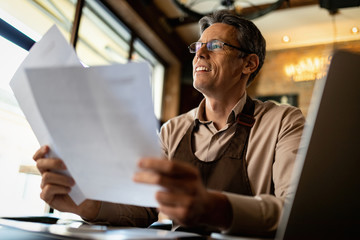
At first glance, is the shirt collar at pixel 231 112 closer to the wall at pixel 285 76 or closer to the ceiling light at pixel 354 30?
the wall at pixel 285 76

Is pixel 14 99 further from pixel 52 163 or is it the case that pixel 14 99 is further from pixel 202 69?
pixel 52 163

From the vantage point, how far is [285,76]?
5160 millimetres

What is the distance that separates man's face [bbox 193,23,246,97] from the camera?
134 centimetres

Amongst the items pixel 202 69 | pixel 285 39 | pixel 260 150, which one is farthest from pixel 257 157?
pixel 285 39

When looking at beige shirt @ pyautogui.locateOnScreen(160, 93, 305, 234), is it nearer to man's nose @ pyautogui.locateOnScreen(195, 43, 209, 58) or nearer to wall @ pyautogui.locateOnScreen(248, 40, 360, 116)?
man's nose @ pyautogui.locateOnScreen(195, 43, 209, 58)

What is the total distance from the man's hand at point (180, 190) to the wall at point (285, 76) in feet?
15.6

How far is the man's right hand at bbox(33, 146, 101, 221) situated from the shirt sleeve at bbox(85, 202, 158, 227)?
2 cm

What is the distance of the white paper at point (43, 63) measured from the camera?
0.61 metres

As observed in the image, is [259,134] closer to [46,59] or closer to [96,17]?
[46,59]

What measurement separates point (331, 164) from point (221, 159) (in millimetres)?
541

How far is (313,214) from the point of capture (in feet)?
1.75

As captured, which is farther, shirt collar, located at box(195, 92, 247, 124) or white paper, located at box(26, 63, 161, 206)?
shirt collar, located at box(195, 92, 247, 124)

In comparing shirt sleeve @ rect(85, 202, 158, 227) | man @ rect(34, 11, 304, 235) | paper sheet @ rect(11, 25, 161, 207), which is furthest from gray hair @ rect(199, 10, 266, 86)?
paper sheet @ rect(11, 25, 161, 207)

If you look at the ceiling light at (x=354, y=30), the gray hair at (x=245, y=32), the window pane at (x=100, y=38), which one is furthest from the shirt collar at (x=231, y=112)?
the ceiling light at (x=354, y=30)
